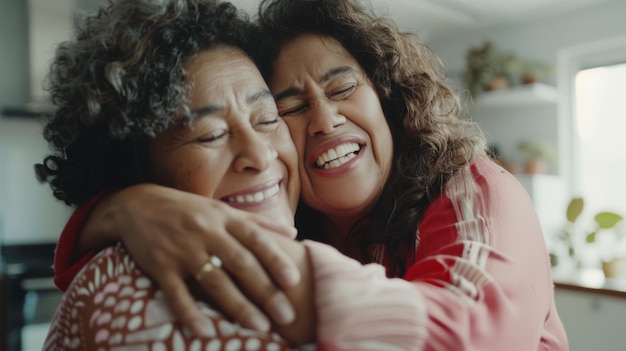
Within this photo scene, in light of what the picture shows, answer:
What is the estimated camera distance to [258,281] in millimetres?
648

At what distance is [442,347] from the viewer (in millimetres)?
635

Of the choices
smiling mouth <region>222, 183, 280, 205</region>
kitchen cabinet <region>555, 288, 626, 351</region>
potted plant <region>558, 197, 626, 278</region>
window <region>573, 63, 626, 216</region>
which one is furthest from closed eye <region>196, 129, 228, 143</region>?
window <region>573, 63, 626, 216</region>

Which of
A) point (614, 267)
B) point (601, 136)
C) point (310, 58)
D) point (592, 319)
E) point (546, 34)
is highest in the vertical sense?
point (546, 34)

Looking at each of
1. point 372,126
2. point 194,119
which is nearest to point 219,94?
point 194,119

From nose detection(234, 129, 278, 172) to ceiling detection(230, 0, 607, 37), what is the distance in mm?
3574

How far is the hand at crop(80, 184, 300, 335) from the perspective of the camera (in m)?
0.64

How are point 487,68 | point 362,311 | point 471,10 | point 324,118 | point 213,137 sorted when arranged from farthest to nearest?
point 487,68 < point 471,10 < point 324,118 < point 213,137 < point 362,311

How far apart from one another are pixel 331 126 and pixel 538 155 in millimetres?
4007

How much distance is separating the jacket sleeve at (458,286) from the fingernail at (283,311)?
40 millimetres

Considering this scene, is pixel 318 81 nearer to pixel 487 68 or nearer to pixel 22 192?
pixel 487 68

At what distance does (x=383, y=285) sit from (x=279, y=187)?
1.63ft

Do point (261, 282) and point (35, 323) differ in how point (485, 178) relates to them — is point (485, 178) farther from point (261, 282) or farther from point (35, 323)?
point (35, 323)

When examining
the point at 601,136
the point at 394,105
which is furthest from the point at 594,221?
the point at 394,105

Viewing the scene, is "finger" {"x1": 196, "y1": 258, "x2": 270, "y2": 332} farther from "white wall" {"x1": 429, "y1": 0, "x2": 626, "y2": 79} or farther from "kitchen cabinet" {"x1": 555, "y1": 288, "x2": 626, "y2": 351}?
"white wall" {"x1": 429, "y1": 0, "x2": 626, "y2": 79}
